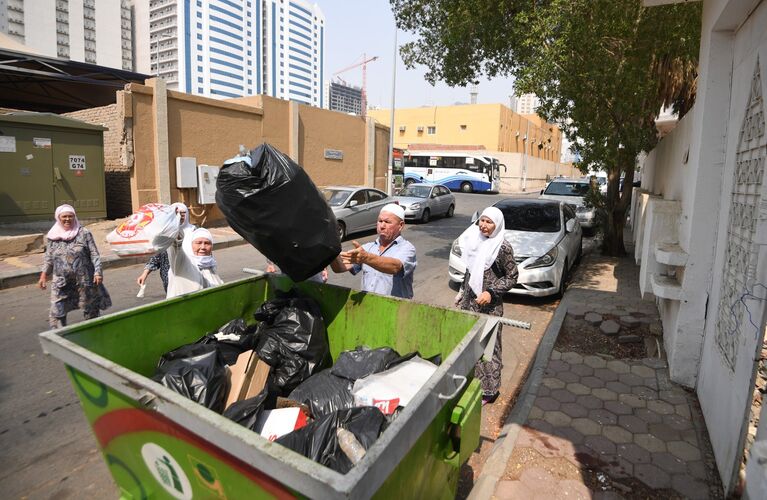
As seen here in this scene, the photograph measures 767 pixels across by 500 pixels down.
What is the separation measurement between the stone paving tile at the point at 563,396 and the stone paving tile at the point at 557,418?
219 mm

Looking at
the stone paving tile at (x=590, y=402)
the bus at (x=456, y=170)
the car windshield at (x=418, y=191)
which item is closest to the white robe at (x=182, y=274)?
the stone paving tile at (x=590, y=402)

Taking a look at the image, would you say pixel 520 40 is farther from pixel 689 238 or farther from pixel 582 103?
pixel 689 238

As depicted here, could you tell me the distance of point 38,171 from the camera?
404 inches

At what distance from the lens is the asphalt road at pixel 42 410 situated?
2953mm

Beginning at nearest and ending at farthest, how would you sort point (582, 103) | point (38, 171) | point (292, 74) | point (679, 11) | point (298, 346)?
point (298, 346), point (679, 11), point (582, 103), point (38, 171), point (292, 74)

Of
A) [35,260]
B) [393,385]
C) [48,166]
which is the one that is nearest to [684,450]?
[393,385]

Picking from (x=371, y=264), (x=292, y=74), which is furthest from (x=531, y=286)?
(x=292, y=74)

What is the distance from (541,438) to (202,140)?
12.6 meters

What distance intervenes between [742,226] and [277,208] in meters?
3.00

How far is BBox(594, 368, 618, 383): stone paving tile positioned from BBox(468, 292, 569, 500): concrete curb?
1.56 ft

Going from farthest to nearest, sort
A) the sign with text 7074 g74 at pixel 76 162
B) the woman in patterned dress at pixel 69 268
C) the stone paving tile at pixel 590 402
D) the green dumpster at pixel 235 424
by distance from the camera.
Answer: the sign with text 7074 g74 at pixel 76 162 < the woman in patterned dress at pixel 69 268 < the stone paving tile at pixel 590 402 < the green dumpster at pixel 235 424

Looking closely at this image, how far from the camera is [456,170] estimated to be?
115 ft

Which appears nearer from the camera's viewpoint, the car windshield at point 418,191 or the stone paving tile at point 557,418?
the stone paving tile at point 557,418

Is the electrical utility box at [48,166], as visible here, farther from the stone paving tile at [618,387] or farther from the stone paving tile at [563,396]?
the stone paving tile at [618,387]
